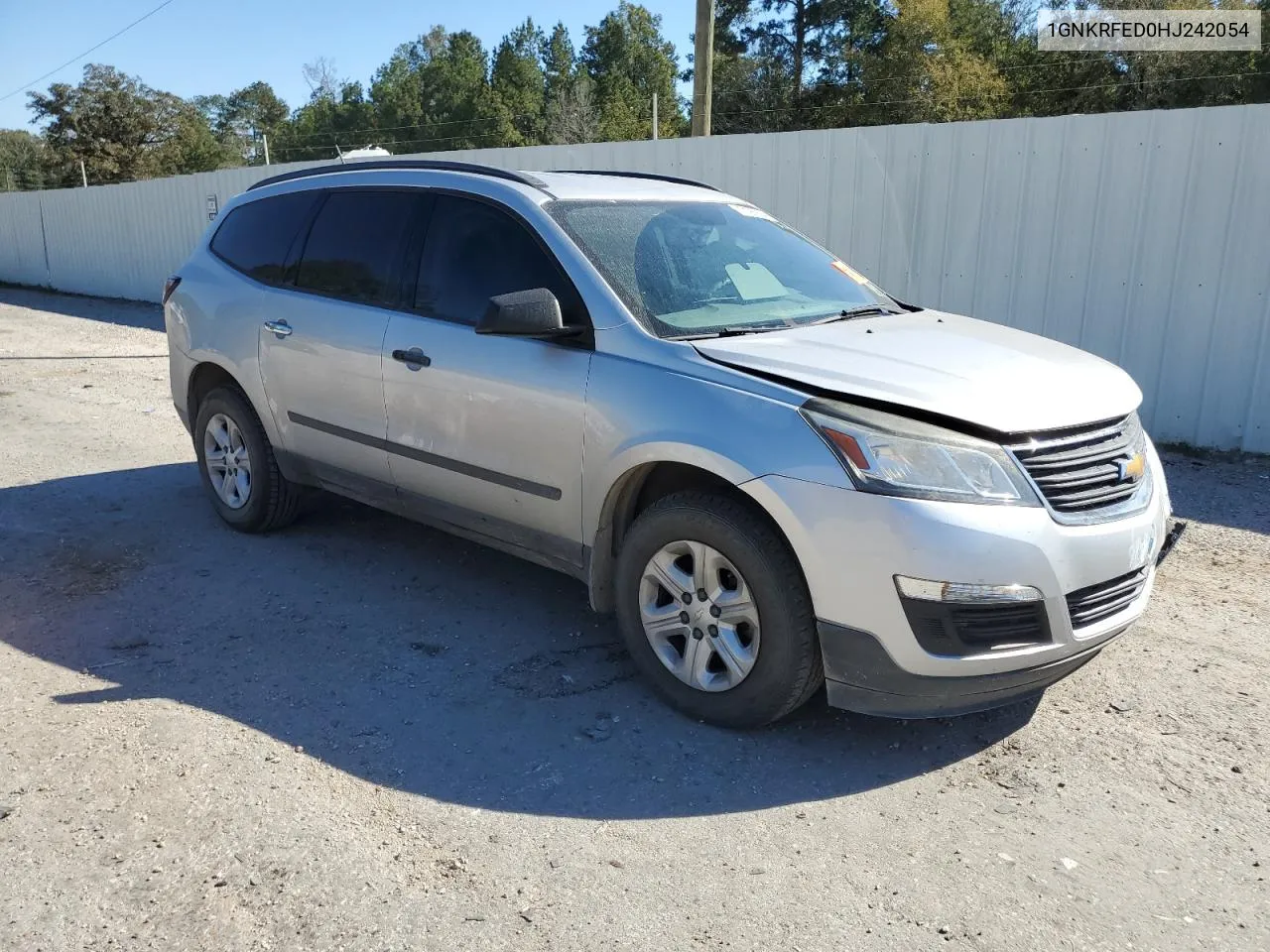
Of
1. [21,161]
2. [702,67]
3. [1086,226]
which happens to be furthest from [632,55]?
[1086,226]

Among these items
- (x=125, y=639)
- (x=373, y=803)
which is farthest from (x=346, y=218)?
(x=373, y=803)

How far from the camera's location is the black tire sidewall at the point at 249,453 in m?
5.38

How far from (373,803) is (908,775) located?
1.72 metres

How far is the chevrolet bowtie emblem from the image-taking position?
3352mm

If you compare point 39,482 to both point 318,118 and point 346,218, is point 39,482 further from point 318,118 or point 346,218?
point 318,118

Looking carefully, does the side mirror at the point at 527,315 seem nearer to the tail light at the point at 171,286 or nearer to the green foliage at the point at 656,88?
the tail light at the point at 171,286

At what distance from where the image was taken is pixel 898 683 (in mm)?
3129

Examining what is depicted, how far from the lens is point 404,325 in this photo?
4.42 metres

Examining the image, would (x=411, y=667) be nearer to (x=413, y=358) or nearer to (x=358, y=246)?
(x=413, y=358)

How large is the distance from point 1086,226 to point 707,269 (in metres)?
4.83

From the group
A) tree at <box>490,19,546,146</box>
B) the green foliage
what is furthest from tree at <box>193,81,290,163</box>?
tree at <box>490,19,546,146</box>

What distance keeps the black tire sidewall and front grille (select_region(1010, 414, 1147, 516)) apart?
3.89 metres

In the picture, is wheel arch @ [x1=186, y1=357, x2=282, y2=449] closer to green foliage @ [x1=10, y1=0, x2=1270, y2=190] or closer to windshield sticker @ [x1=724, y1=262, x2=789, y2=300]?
windshield sticker @ [x1=724, y1=262, x2=789, y2=300]

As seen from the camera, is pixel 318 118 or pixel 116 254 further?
pixel 318 118
